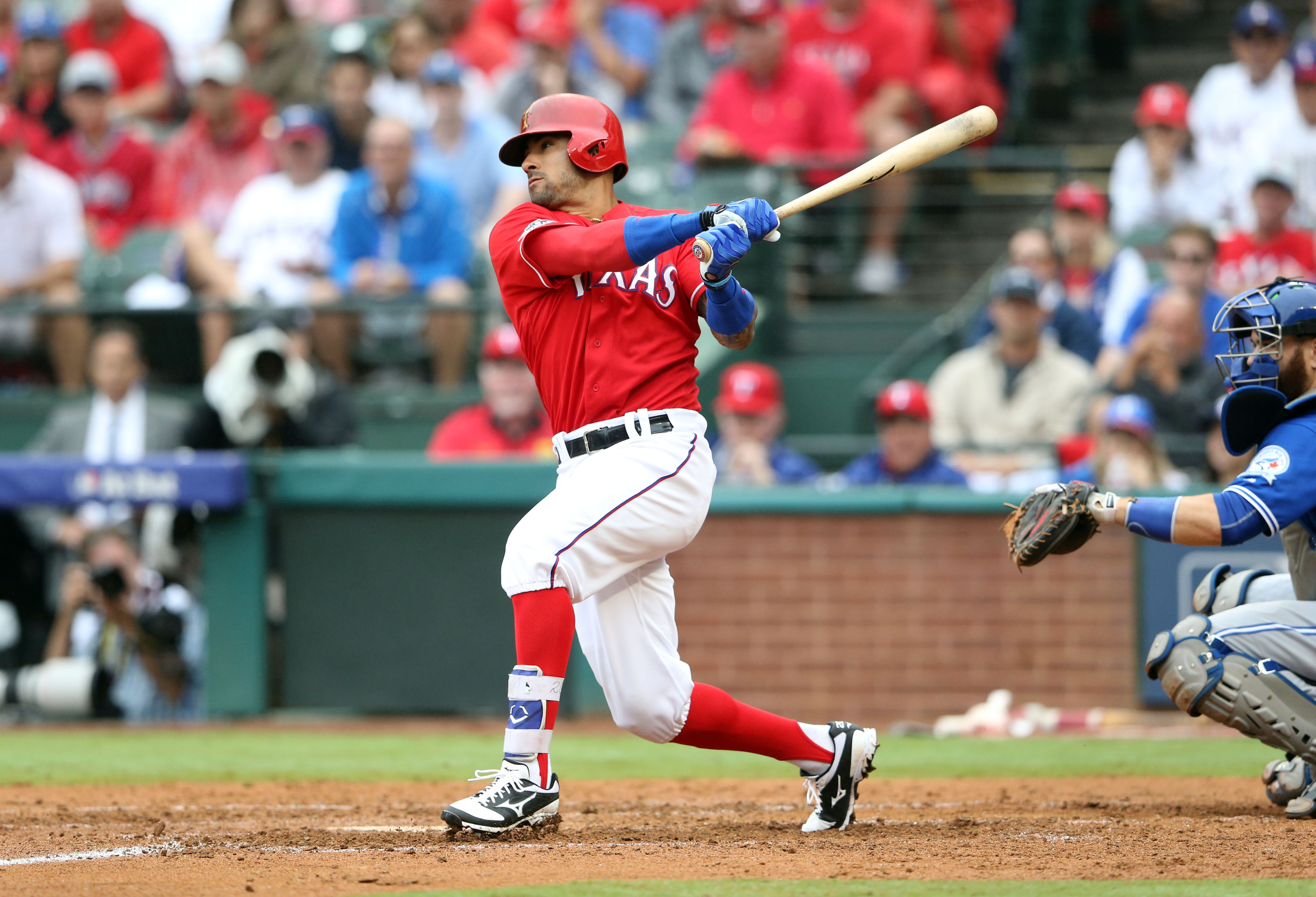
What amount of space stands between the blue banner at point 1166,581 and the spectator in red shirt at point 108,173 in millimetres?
6587

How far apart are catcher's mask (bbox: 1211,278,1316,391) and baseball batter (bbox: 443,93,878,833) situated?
1259 mm

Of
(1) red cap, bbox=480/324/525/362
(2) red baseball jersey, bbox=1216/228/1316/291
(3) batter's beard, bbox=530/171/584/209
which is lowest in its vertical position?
(1) red cap, bbox=480/324/525/362

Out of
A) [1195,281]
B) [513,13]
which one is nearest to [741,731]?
[1195,281]

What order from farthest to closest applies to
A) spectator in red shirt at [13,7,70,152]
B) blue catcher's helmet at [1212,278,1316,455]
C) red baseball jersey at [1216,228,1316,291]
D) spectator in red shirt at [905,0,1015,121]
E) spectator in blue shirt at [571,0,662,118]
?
spectator in red shirt at [13,7,70,152], spectator in blue shirt at [571,0,662,118], spectator in red shirt at [905,0,1015,121], red baseball jersey at [1216,228,1316,291], blue catcher's helmet at [1212,278,1316,455]

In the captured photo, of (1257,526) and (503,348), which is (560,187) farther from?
(503,348)

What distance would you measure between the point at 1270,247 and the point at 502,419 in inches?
153

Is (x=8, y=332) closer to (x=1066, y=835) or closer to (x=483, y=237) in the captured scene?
(x=483, y=237)

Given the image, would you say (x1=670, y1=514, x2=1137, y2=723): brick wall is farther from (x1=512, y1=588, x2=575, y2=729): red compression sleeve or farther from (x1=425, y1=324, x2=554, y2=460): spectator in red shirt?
(x1=512, y1=588, x2=575, y2=729): red compression sleeve

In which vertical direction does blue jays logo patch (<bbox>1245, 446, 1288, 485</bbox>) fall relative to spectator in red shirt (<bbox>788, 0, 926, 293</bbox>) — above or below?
below

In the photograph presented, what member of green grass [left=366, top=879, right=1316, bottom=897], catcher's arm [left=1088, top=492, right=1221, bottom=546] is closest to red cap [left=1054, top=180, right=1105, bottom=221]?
catcher's arm [left=1088, top=492, right=1221, bottom=546]

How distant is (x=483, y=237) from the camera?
915cm

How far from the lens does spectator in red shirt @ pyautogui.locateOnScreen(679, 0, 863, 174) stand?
9.32 meters

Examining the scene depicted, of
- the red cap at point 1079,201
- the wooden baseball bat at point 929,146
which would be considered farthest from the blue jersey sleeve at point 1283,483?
the red cap at point 1079,201

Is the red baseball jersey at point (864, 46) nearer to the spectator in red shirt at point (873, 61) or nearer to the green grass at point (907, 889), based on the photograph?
the spectator in red shirt at point (873, 61)
